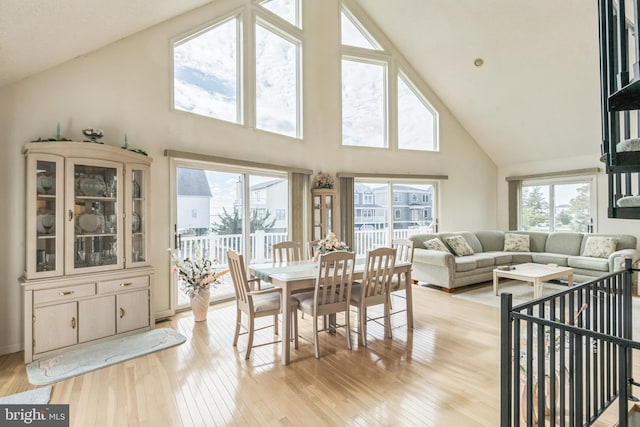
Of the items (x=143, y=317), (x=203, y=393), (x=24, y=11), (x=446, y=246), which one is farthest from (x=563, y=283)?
(x=24, y=11)

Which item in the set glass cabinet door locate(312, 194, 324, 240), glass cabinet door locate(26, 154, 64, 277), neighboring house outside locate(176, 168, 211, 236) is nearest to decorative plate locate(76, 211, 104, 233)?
glass cabinet door locate(26, 154, 64, 277)

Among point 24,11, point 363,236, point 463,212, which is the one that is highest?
point 24,11

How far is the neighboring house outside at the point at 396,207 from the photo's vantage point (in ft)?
21.2

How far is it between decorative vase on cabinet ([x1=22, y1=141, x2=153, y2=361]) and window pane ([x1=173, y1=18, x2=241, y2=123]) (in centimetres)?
132

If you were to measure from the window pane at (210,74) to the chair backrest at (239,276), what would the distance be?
96.6 inches

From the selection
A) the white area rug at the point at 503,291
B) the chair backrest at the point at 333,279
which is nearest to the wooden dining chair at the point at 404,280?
the chair backrest at the point at 333,279

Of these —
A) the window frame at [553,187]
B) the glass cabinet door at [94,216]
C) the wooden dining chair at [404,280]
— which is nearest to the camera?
the glass cabinet door at [94,216]

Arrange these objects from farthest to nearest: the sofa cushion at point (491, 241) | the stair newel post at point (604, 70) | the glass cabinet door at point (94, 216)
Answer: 1. the sofa cushion at point (491, 241)
2. the glass cabinet door at point (94, 216)
3. the stair newel post at point (604, 70)

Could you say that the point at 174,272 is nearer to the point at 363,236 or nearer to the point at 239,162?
the point at 239,162

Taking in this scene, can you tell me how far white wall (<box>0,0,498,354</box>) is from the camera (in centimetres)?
314

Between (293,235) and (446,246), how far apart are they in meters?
2.87

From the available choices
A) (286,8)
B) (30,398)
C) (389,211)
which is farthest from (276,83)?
(30,398)

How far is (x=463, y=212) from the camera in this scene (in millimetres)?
7430

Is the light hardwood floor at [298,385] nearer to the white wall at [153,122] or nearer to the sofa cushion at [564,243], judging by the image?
the white wall at [153,122]
